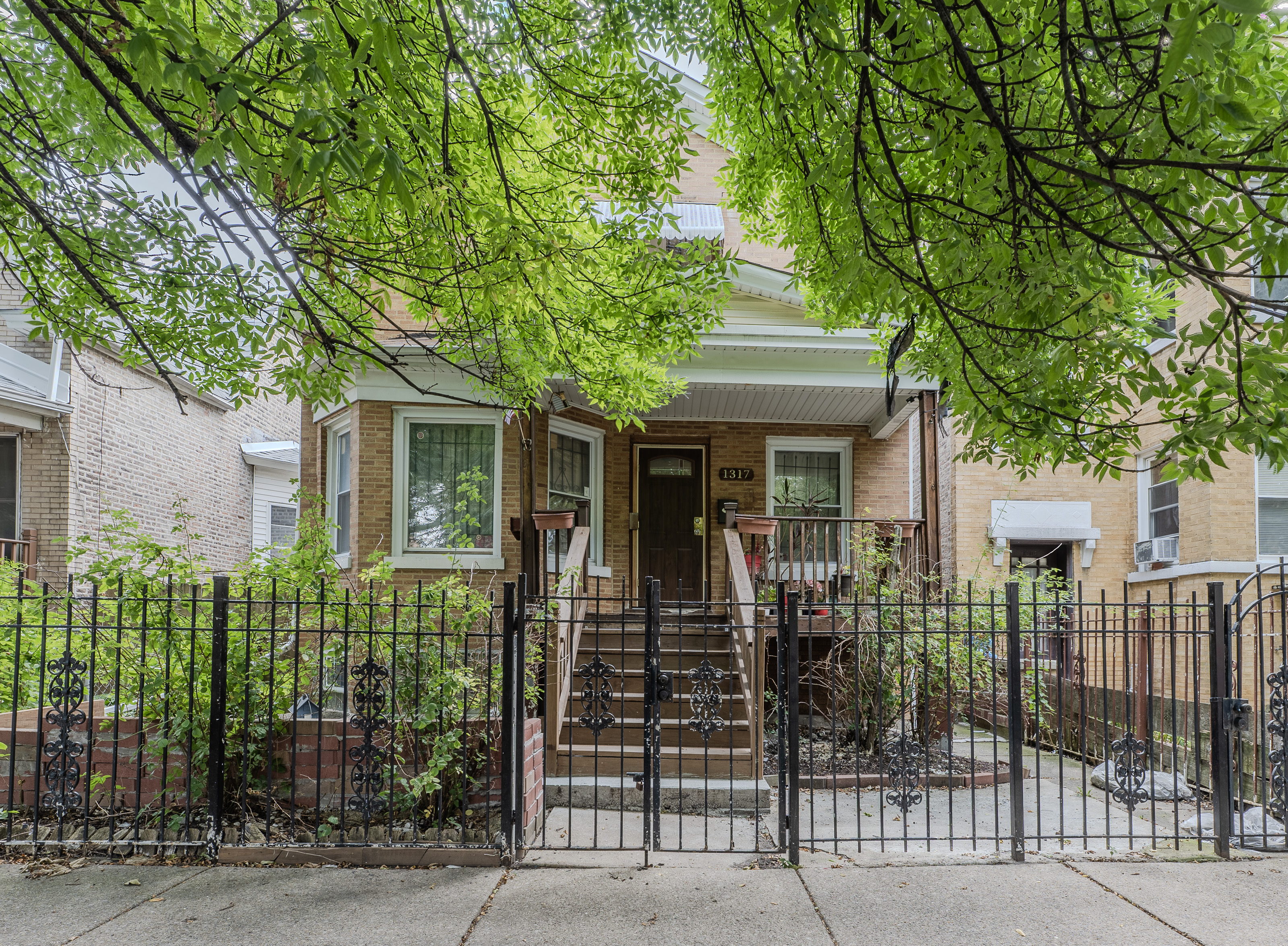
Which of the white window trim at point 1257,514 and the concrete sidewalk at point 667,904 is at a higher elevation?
the white window trim at point 1257,514

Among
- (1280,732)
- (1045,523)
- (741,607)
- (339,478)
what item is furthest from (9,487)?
(1045,523)

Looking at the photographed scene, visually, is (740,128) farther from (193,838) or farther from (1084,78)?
(193,838)

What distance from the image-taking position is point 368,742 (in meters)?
4.85

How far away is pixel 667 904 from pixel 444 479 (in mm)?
6625

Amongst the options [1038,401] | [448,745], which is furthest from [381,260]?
[1038,401]

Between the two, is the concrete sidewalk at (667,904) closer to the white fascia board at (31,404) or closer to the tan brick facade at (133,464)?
the tan brick facade at (133,464)

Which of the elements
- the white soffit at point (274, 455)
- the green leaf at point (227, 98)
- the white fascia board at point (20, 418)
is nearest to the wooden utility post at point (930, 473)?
the green leaf at point (227, 98)

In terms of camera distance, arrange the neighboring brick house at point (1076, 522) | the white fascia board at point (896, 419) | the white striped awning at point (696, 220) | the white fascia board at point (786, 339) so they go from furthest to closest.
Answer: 1. the neighboring brick house at point (1076, 522)
2. the white striped awning at point (696, 220)
3. the white fascia board at point (896, 419)
4. the white fascia board at point (786, 339)

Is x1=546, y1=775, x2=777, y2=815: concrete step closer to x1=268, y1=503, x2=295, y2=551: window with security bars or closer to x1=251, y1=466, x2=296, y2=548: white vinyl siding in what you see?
x1=251, y1=466, x2=296, y2=548: white vinyl siding

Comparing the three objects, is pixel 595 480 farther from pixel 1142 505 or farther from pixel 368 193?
pixel 1142 505

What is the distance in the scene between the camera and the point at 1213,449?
134 inches

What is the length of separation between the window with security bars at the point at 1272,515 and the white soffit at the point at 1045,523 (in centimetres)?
218

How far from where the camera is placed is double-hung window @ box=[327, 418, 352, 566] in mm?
10500

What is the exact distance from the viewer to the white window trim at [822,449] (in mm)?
11180
